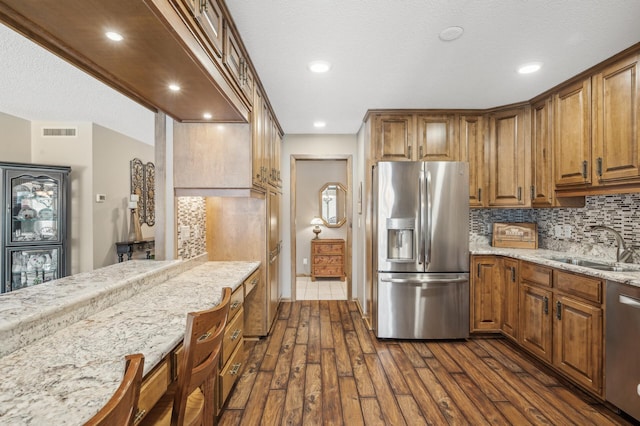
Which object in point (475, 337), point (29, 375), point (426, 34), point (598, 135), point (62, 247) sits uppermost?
point (426, 34)

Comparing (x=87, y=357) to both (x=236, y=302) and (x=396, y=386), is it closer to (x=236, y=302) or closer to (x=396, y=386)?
(x=236, y=302)

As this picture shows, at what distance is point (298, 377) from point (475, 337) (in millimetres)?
1954

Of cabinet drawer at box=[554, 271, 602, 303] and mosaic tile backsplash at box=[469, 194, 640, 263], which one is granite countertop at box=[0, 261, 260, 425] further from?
mosaic tile backsplash at box=[469, 194, 640, 263]

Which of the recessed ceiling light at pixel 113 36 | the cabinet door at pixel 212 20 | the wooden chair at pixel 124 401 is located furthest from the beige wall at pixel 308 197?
the wooden chair at pixel 124 401

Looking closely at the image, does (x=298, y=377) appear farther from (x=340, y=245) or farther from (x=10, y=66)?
(x=340, y=245)

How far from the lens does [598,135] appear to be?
2.39 metres

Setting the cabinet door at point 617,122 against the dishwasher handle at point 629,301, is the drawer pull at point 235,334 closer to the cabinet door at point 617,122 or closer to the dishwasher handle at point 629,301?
the dishwasher handle at point 629,301

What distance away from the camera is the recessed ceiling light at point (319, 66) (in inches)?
90.8

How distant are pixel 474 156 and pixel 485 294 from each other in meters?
1.48

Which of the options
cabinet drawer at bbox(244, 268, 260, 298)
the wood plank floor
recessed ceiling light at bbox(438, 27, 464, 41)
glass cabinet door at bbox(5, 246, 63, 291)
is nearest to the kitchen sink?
the wood plank floor

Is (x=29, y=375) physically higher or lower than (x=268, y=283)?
higher

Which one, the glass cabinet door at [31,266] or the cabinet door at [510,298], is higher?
the glass cabinet door at [31,266]

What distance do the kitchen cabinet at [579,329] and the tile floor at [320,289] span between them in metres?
2.73

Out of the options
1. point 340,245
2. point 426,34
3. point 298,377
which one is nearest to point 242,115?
point 426,34
